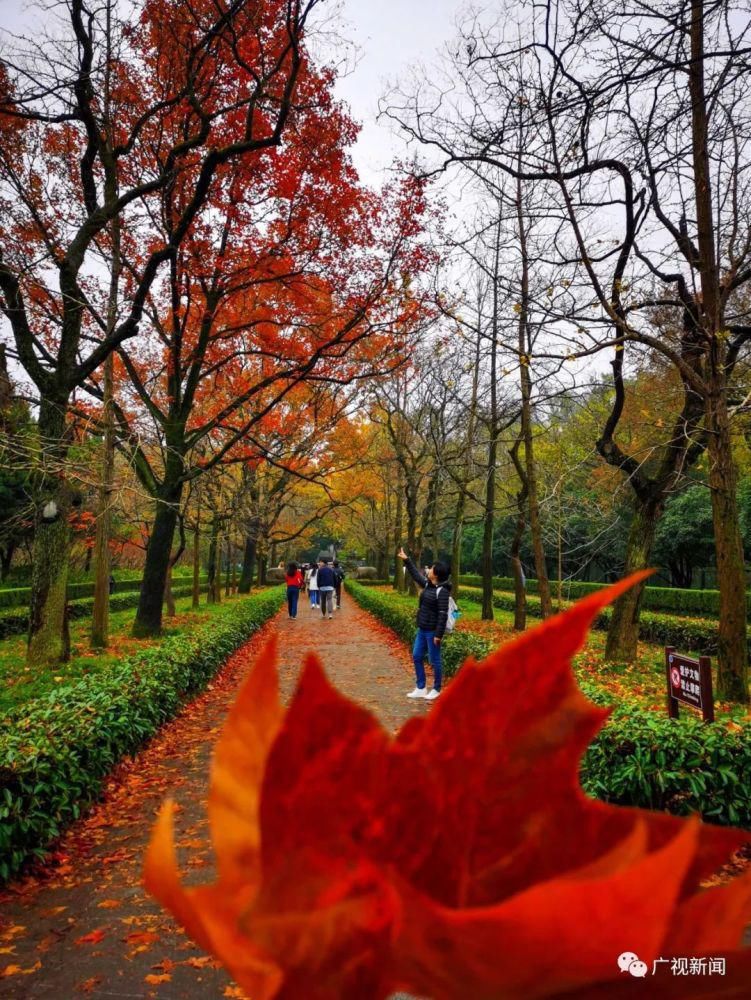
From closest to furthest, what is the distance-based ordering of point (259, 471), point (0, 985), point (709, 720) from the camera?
point (0, 985), point (709, 720), point (259, 471)

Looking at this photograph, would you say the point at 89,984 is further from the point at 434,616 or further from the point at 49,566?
the point at 49,566

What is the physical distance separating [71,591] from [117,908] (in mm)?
20232

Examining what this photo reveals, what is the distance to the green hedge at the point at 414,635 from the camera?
32.4ft

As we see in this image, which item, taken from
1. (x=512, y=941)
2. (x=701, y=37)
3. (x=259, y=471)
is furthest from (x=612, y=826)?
(x=259, y=471)

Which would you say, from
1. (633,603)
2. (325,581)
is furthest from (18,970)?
(325,581)

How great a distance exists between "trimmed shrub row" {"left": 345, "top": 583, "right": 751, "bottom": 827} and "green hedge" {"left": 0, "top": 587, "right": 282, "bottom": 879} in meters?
4.17

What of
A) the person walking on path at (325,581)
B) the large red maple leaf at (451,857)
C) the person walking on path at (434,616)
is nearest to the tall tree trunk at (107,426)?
the person walking on path at (434,616)

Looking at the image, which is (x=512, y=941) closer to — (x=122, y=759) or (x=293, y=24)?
(x=122, y=759)

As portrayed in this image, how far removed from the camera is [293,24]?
7852 mm

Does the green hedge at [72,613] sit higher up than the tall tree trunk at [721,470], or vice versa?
the tall tree trunk at [721,470]

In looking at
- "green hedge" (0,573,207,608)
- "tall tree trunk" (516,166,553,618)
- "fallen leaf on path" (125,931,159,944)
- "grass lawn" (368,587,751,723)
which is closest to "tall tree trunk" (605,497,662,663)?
"grass lawn" (368,587,751,723)

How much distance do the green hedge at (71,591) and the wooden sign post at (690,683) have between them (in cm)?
1153

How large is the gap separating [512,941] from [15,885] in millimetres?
4920

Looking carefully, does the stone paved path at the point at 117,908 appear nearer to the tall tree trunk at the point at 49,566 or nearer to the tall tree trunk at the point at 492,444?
the tall tree trunk at the point at 49,566
